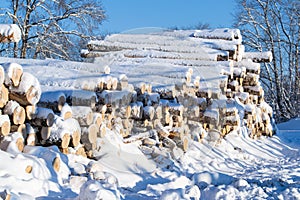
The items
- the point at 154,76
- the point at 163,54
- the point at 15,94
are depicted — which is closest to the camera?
the point at 15,94

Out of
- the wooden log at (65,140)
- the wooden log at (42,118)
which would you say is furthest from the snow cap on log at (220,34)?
the wooden log at (42,118)

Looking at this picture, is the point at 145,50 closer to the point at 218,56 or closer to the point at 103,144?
the point at 218,56

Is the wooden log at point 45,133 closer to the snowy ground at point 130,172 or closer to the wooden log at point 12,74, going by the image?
the snowy ground at point 130,172

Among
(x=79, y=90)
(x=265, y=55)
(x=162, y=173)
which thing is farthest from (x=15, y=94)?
(x=265, y=55)

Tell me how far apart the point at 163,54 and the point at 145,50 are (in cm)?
54

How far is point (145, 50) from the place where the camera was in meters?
10.6

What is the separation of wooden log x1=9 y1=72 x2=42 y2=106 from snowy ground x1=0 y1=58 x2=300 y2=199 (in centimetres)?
51

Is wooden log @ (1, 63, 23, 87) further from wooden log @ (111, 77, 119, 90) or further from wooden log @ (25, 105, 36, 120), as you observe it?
wooden log @ (111, 77, 119, 90)

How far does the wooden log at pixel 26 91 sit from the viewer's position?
4.47 metres

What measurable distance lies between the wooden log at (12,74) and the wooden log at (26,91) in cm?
5

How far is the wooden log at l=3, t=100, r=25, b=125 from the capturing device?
4.49m

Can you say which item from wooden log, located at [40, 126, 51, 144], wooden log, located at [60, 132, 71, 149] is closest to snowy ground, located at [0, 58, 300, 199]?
wooden log, located at [60, 132, 71, 149]

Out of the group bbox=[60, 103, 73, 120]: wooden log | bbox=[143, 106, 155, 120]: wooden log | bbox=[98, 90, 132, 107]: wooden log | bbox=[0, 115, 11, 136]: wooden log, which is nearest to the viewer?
bbox=[0, 115, 11, 136]: wooden log

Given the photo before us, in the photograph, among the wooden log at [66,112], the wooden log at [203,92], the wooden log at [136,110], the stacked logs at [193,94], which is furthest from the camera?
the wooden log at [203,92]
